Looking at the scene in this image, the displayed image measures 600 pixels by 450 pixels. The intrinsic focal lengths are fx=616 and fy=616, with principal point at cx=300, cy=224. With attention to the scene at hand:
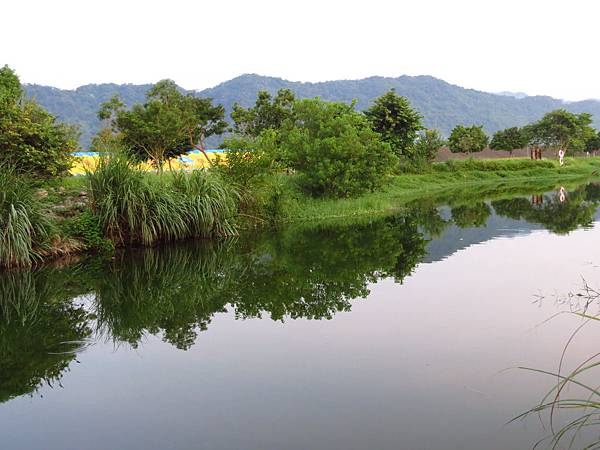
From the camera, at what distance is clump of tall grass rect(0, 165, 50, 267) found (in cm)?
1413

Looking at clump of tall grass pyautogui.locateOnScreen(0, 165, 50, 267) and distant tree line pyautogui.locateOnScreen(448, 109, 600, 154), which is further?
distant tree line pyautogui.locateOnScreen(448, 109, 600, 154)

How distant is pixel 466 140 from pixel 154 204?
154 ft

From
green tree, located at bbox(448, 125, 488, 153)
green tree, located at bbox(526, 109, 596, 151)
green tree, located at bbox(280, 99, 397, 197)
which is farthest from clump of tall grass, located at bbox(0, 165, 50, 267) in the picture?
green tree, located at bbox(526, 109, 596, 151)

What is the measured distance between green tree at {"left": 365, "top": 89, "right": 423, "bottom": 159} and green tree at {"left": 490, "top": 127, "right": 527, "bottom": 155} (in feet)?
85.7

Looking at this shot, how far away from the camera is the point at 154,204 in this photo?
1748 centimetres

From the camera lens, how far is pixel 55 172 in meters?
19.0

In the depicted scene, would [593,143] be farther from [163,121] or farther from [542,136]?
[163,121]

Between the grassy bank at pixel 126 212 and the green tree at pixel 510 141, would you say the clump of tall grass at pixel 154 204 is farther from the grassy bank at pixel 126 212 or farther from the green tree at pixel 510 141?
the green tree at pixel 510 141

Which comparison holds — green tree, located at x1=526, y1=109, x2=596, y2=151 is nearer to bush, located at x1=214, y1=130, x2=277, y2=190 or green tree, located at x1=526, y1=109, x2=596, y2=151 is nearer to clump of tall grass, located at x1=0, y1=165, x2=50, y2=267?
bush, located at x1=214, y1=130, x2=277, y2=190

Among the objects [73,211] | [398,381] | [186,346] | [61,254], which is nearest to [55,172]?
[73,211]

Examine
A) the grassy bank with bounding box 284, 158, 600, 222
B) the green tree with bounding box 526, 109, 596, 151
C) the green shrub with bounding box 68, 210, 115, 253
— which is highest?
the green tree with bounding box 526, 109, 596, 151

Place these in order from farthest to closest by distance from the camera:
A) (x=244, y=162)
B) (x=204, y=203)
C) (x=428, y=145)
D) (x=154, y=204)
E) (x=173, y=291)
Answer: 1. (x=428, y=145)
2. (x=244, y=162)
3. (x=204, y=203)
4. (x=154, y=204)
5. (x=173, y=291)

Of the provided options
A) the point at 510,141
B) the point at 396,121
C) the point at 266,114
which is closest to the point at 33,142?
the point at 266,114

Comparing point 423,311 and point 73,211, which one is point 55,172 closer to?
point 73,211
